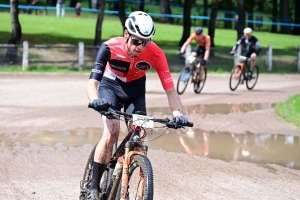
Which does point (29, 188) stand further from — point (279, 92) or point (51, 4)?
point (51, 4)

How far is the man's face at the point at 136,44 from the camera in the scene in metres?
6.59

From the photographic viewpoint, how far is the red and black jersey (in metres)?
6.82

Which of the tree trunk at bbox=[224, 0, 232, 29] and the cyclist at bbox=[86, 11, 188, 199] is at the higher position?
the cyclist at bbox=[86, 11, 188, 199]

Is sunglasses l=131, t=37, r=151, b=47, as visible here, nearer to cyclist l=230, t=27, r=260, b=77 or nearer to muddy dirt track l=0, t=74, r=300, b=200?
muddy dirt track l=0, t=74, r=300, b=200

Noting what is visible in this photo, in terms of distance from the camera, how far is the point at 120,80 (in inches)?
275

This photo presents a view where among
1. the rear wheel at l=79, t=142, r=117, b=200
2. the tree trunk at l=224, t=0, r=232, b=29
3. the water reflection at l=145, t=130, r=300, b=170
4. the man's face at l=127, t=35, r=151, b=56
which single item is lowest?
the tree trunk at l=224, t=0, r=232, b=29

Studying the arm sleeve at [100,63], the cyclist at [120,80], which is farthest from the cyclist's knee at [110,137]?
the arm sleeve at [100,63]

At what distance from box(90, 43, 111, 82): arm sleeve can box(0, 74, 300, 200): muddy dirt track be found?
5.97ft

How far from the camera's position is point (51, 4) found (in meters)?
59.2

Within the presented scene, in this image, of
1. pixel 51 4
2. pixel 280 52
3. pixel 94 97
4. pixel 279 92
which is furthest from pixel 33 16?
pixel 94 97

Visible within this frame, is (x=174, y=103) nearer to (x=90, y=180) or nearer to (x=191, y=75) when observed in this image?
(x=90, y=180)

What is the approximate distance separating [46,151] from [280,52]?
24.8 m

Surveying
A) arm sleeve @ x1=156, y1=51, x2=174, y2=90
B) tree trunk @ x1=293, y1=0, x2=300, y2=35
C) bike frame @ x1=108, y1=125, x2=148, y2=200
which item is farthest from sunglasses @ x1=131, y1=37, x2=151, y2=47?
tree trunk @ x1=293, y1=0, x2=300, y2=35

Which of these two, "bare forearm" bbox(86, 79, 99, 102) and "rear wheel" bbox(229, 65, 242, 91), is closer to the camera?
"bare forearm" bbox(86, 79, 99, 102)
